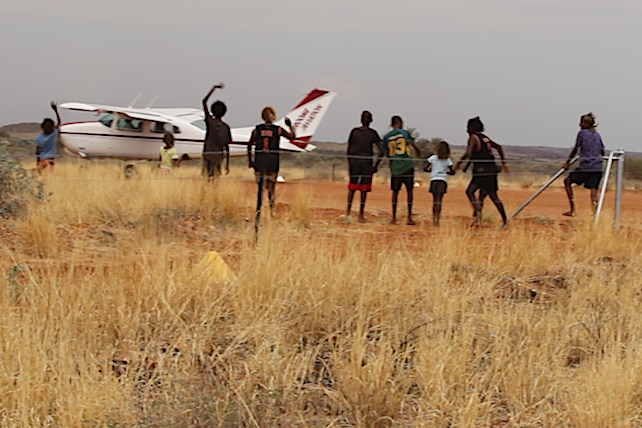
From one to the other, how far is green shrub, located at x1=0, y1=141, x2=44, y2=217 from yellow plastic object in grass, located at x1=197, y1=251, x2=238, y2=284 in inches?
190

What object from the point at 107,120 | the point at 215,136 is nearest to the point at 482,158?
the point at 215,136

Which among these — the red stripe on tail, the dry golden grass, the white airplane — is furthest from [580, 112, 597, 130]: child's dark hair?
the red stripe on tail

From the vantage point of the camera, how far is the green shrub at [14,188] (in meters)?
11.4

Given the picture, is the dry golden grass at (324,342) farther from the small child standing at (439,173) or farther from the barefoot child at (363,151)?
the barefoot child at (363,151)

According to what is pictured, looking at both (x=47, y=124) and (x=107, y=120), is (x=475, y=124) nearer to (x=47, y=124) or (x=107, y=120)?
(x=47, y=124)

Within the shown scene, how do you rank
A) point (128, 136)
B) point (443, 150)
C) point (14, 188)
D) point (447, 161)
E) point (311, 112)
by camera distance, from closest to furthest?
point (14, 188)
point (443, 150)
point (447, 161)
point (128, 136)
point (311, 112)

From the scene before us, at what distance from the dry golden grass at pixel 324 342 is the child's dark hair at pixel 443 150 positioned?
4745 millimetres

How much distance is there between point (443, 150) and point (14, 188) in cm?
592

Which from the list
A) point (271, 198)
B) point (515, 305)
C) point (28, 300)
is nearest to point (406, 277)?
point (515, 305)

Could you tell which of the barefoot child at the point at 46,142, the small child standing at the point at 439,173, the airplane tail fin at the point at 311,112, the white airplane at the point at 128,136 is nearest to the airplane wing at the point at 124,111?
the white airplane at the point at 128,136

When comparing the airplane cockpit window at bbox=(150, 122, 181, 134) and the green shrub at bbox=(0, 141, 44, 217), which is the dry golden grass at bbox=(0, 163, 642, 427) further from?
the airplane cockpit window at bbox=(150, 122, 181, 134)

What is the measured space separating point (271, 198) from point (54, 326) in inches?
244

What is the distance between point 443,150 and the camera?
44.8 feet

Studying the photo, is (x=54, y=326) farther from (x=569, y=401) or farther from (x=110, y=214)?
(x=110, y=214)
